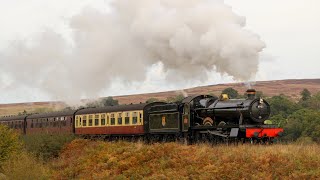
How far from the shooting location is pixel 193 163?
15.8 metres

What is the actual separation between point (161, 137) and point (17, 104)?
139m

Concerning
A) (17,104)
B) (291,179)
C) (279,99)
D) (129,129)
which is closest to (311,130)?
(279,99)

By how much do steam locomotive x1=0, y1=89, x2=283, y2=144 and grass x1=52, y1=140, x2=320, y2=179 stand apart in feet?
5.87

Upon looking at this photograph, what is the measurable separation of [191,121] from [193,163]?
5.36 metres

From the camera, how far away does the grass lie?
1343cm

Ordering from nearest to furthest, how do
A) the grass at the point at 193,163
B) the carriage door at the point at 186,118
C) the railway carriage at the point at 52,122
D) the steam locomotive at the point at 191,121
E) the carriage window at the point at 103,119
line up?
1. the grass at the point at 193,163
2. the steam locomotive at the point at 191,121
3. the carriage door at the point at 186,118
4. the carriage window at the point at 103,119
5. the railway carriage at the point at 52,122

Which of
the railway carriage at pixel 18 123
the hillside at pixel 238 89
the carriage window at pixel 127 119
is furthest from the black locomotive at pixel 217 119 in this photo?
the hillside at pixel 238 89

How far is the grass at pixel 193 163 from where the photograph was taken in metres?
13.4

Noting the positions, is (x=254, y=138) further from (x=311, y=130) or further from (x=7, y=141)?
(x=311, y=130)

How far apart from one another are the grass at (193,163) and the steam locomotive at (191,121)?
1791mm

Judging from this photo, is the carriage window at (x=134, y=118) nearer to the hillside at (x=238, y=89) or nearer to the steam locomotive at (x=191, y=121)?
the steam locomotive at (x=191, y=121)

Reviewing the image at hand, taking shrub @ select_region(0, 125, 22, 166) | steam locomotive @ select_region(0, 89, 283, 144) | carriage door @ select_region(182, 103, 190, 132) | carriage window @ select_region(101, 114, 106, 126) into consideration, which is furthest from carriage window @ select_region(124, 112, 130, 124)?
shrub @ select_region(0, 125, 22, 166)

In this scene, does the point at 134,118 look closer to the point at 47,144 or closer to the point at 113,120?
the point at 113,120

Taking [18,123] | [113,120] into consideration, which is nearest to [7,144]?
[113,120]
